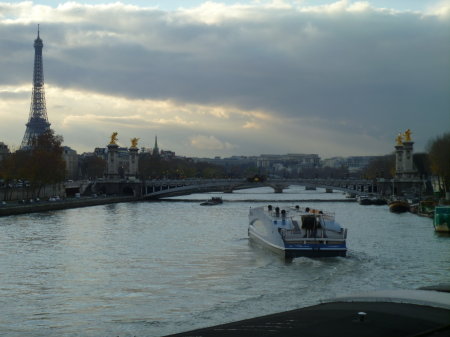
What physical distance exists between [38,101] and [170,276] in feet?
372

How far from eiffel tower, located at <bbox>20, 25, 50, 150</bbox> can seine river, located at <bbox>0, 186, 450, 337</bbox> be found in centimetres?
9218

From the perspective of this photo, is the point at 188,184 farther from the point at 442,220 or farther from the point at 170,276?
the point at 170,276

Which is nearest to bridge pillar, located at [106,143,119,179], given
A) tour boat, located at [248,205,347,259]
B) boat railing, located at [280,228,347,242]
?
tour boat, located at [248,205,347,259]

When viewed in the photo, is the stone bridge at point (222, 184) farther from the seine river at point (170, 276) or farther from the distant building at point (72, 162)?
the distant building at point (72, 162)

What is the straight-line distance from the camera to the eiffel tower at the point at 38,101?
125375 mm

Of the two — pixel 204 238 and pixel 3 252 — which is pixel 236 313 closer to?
pixel 3 252

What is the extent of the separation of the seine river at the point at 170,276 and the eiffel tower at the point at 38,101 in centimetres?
9218

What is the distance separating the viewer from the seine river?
49.4 feet

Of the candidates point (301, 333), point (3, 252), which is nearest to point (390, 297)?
point (301, 333)

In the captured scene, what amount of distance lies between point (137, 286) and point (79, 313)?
3424mm

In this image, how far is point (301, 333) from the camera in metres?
10.2

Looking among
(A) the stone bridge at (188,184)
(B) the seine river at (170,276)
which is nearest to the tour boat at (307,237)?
(B) the seine river at (170,276)

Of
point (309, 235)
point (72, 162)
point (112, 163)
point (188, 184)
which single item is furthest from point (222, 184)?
point (72, 162)

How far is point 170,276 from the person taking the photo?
67.6 feet
